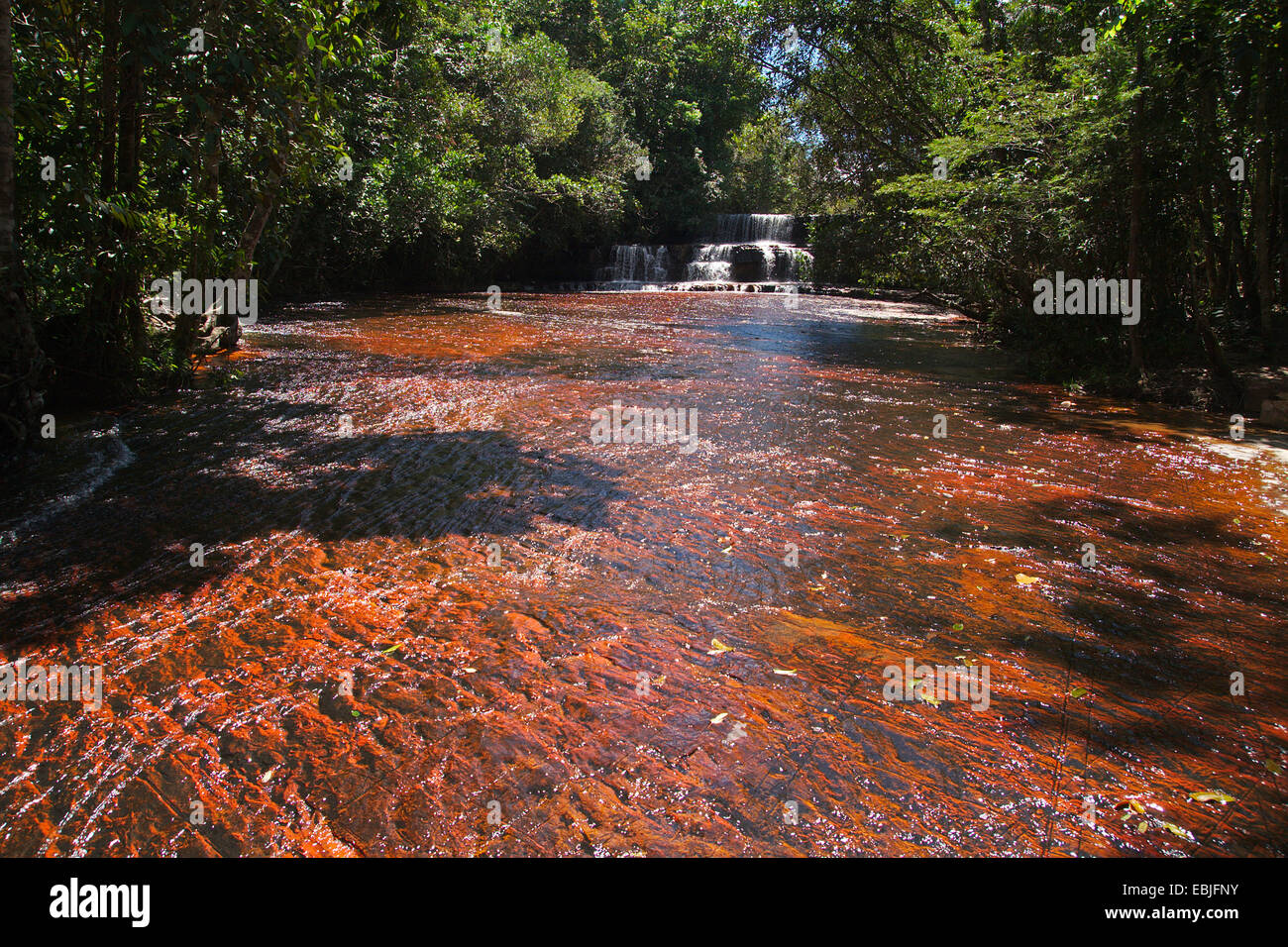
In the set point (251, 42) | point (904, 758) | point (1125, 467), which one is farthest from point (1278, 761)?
point (251, 42)

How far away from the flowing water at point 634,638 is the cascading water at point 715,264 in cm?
2360

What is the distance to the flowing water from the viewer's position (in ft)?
7.68

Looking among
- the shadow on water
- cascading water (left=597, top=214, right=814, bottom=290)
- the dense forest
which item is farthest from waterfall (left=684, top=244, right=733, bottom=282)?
the shadow on water

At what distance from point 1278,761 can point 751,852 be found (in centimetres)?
201

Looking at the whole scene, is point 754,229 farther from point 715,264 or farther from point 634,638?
point 634,638

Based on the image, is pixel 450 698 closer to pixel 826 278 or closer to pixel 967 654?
pixel 967 654

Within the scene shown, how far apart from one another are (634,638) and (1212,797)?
86.5 inches

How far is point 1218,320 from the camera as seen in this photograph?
943 centimetres

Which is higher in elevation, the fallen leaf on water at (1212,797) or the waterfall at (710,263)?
the waterfall at (710,263)

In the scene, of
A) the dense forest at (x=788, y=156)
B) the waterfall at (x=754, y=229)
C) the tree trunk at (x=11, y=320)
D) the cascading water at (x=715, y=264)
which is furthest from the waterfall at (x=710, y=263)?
the tree trunk at (x=11, y=320)

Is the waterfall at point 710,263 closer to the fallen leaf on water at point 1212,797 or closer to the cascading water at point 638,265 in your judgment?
the cascading water at point 638,265

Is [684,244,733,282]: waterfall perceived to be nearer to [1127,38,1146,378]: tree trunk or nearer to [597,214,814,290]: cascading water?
[597,214,814,290]: cascading water

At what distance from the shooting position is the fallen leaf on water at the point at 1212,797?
240 cm

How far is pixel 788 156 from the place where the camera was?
2228 centimetres
